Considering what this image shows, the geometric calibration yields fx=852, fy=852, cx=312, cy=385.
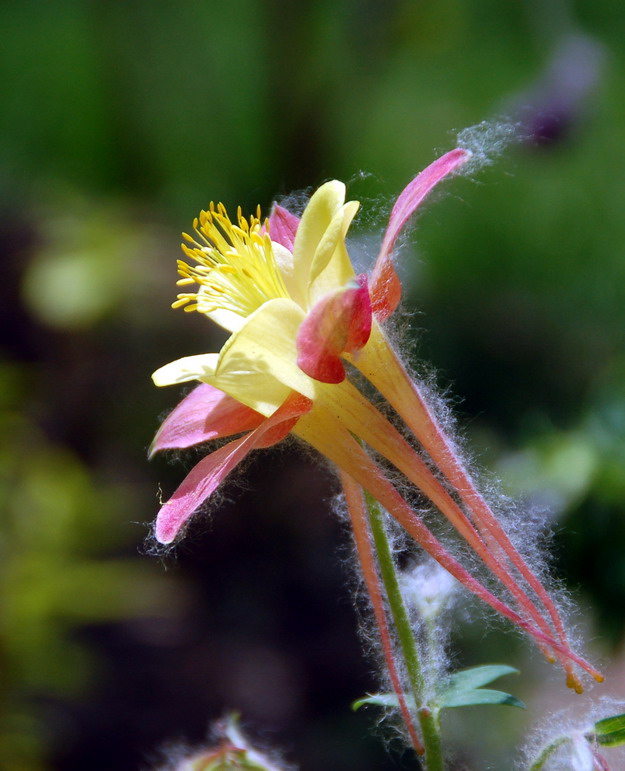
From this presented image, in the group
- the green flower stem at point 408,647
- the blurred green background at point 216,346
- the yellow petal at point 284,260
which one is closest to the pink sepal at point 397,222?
the yellow petal at point 284,260

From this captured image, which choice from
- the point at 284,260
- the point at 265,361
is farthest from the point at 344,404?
the point at 284,260

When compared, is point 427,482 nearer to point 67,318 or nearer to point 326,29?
point 67,318

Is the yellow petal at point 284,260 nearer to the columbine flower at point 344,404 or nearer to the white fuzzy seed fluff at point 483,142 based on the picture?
the columbine flower at point 344,404

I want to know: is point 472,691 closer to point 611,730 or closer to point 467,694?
point 467,694

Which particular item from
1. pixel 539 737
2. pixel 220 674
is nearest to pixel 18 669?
pixel 220 674

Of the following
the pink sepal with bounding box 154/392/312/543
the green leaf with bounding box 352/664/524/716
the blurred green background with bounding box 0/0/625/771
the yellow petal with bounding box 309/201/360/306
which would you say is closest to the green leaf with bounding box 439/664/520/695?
the green leaf with bounding box 352/664/524/716

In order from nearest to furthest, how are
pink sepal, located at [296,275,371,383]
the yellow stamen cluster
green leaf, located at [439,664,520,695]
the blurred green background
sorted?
pink sepal, located at [296,275,371,383], green leaf, located at [439,664,520,695], the yellow stamen cluster, the blurred green background

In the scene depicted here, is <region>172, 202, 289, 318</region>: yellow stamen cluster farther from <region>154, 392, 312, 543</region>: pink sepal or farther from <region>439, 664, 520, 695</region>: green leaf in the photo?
A: <region>439, 664, 520, 695</region>: green leaf
